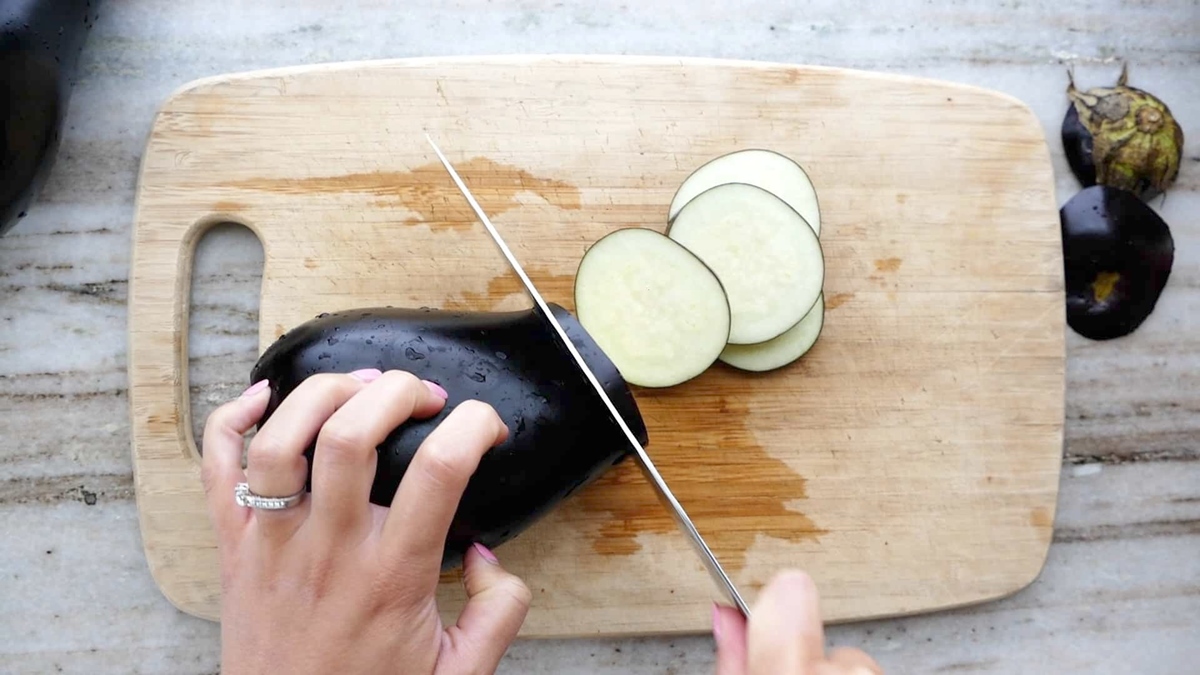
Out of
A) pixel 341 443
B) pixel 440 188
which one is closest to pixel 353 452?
pixel 341 443

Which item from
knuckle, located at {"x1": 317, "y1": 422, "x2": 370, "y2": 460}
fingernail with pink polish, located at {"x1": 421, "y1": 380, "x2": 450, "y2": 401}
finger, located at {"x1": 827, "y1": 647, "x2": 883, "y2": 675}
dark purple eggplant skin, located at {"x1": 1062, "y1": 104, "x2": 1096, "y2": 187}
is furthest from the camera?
dark purple eggplant skin, located at {"x1": 1062, "y1": 104, "x2": 1096, "y2": 187}

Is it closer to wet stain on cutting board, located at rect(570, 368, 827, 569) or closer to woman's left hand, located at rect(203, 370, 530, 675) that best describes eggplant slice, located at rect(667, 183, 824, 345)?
wet stain on cutting board, located at rect(570, 368, 827, 569)

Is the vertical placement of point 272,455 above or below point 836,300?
above

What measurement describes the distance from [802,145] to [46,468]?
2.08 m

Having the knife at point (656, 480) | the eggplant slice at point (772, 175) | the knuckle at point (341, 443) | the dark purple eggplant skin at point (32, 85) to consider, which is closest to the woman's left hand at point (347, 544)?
the knuckle at point (341, 443)

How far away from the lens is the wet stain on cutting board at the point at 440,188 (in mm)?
1906

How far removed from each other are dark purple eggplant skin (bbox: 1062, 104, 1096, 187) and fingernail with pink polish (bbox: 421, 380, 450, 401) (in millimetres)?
1775

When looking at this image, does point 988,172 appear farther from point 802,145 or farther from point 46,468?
point 46,468

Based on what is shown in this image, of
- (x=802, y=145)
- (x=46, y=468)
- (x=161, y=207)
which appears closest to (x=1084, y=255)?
(x=802, y=145)

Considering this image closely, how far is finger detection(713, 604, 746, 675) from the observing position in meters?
1.27

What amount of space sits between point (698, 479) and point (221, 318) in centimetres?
126

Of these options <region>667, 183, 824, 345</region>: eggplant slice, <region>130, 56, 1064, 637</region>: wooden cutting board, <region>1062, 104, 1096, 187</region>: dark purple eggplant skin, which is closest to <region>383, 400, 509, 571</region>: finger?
<region>130, 56, 1064, 637</region>: wooden cutting board

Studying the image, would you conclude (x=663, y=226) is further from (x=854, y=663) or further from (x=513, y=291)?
(x=854, y=663)

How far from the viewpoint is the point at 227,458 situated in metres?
1.37
